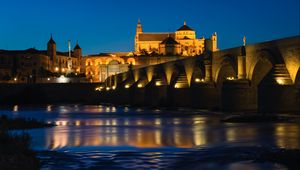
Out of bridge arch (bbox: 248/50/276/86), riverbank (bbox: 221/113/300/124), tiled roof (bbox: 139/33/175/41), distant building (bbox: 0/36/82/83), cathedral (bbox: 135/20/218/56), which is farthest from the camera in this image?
tiled roof (bbox: 139/33/175/41)

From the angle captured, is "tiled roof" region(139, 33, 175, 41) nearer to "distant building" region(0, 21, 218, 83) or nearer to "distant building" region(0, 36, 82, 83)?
"distant building" region(0, 21, 218, 83)

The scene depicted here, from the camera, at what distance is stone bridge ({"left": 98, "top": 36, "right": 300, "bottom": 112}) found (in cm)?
3644

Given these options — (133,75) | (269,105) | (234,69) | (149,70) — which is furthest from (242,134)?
(133,75)

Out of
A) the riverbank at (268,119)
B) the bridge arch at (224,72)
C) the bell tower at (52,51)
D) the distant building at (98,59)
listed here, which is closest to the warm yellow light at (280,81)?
the riverbank at (268,119)

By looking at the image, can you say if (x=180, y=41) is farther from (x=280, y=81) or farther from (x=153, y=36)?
(x=280, y=81)

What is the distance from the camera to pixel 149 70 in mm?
77562

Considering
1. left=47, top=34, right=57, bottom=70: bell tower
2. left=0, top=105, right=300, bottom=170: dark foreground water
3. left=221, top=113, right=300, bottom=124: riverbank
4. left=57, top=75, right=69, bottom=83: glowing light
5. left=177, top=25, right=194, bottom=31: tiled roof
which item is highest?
left=177, top=25, right=194, bottom=31: tiled roof

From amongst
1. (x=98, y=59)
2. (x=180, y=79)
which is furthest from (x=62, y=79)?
(x=180, y=79)

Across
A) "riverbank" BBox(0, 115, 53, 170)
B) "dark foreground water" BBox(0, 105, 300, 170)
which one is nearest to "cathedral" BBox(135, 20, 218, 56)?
"dark foreground water" BBox(0, 105, 300, 170)

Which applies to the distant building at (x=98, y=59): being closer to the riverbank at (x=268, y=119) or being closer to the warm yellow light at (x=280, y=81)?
the warm yellow light at (x=280, y=81)

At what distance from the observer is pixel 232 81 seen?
44250 mm

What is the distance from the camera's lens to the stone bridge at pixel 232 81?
36.4 metres

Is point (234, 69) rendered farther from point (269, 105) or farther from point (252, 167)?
point (252, 167)

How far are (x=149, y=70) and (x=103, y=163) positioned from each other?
6113cm
